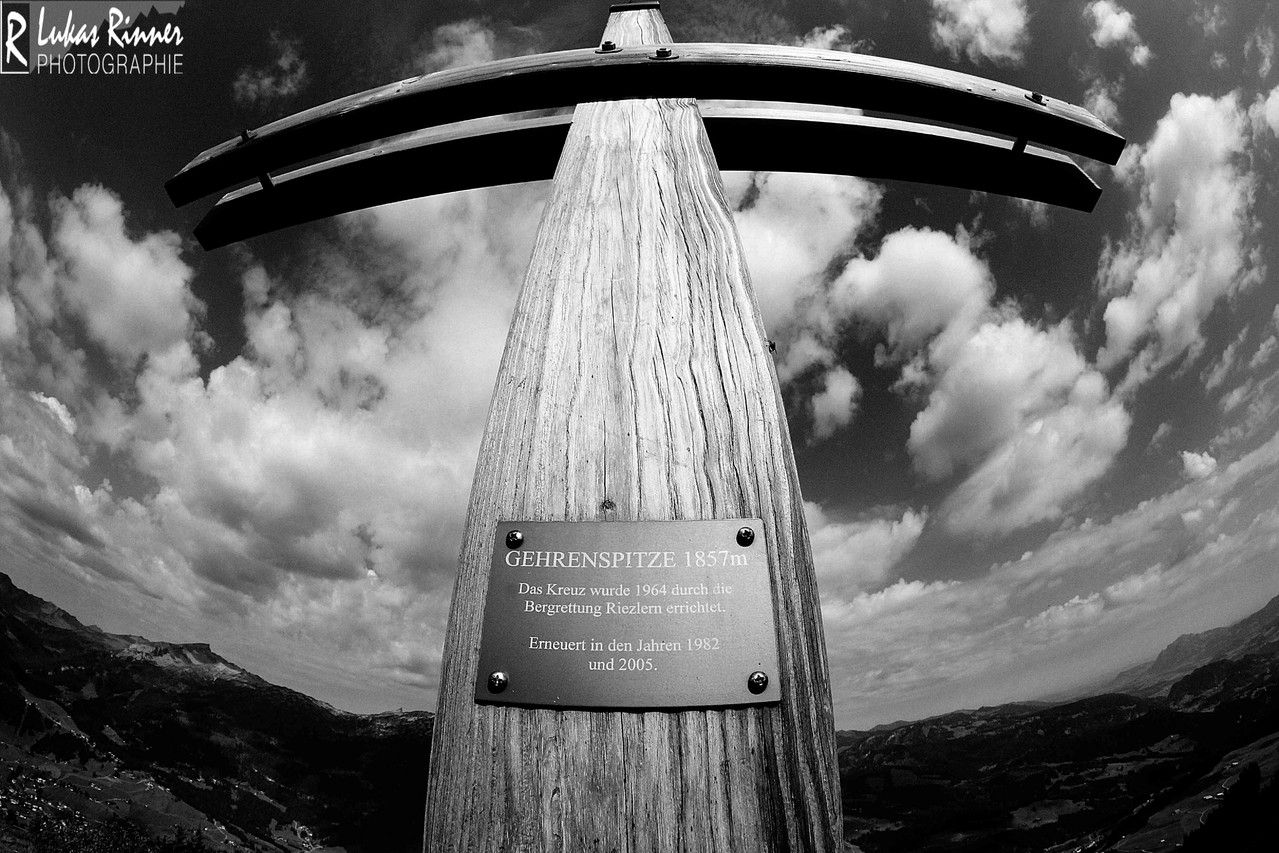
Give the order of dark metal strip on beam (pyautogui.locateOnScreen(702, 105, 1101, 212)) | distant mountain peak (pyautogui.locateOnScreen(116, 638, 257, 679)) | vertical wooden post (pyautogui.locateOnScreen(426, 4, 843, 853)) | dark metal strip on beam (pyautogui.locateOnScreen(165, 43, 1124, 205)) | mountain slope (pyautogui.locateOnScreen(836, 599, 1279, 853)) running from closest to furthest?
vertical wooden post (pyautogui.locateOnScreen(426, 4, 843, 853)), dark metal strip on beam (pyautogui.locateOnScreen(165, 43, 1124, 205)), dark metal strip on beam (pyautogui.locateOnScreen(702, 105, 1101, 212)), mountain slope (pyautogui.locateOnScreen(836, 599, 1279, 853)), distant mountain peak (pyautogui.locateOnScreen(116, 638, 257, 679))

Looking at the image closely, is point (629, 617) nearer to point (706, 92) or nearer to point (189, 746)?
point (706, 92)

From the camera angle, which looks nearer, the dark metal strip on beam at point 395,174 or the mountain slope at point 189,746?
the dark metal strip on beam at point 395,174

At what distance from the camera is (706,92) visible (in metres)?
2.26

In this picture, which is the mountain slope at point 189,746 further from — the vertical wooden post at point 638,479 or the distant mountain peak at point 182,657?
the vertical wooden post at point 638,479

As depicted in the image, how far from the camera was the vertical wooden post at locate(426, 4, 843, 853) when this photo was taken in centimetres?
108

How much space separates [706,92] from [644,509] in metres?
1.81

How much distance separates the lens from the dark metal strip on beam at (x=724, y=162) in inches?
108

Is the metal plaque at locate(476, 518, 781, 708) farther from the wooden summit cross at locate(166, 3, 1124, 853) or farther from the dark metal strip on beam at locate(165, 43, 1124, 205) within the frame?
the dark metal strip on beam at locate(165, 43, 1124, 205)

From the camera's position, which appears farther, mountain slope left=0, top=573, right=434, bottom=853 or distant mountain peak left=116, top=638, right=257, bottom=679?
distant mountain peak left=116, top=638, right=257, bottom=679

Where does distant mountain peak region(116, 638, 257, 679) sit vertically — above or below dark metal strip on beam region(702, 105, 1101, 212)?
above

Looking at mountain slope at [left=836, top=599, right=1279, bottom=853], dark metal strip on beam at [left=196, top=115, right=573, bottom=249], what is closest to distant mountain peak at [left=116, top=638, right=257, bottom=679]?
mountain slope at [left=836, top=599, right=1279, bottom=853]

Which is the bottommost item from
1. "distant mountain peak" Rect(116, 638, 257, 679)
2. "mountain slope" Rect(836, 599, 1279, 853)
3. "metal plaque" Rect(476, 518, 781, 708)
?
"mountain slope" Rect(836, 599, 1279, 853)

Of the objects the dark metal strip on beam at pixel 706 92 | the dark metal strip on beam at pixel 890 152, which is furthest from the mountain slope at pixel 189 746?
the dark metal strip on beam at pixel 890 152

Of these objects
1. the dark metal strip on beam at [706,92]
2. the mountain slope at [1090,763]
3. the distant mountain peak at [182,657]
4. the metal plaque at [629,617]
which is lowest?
the mountain slope at [1090,763]
